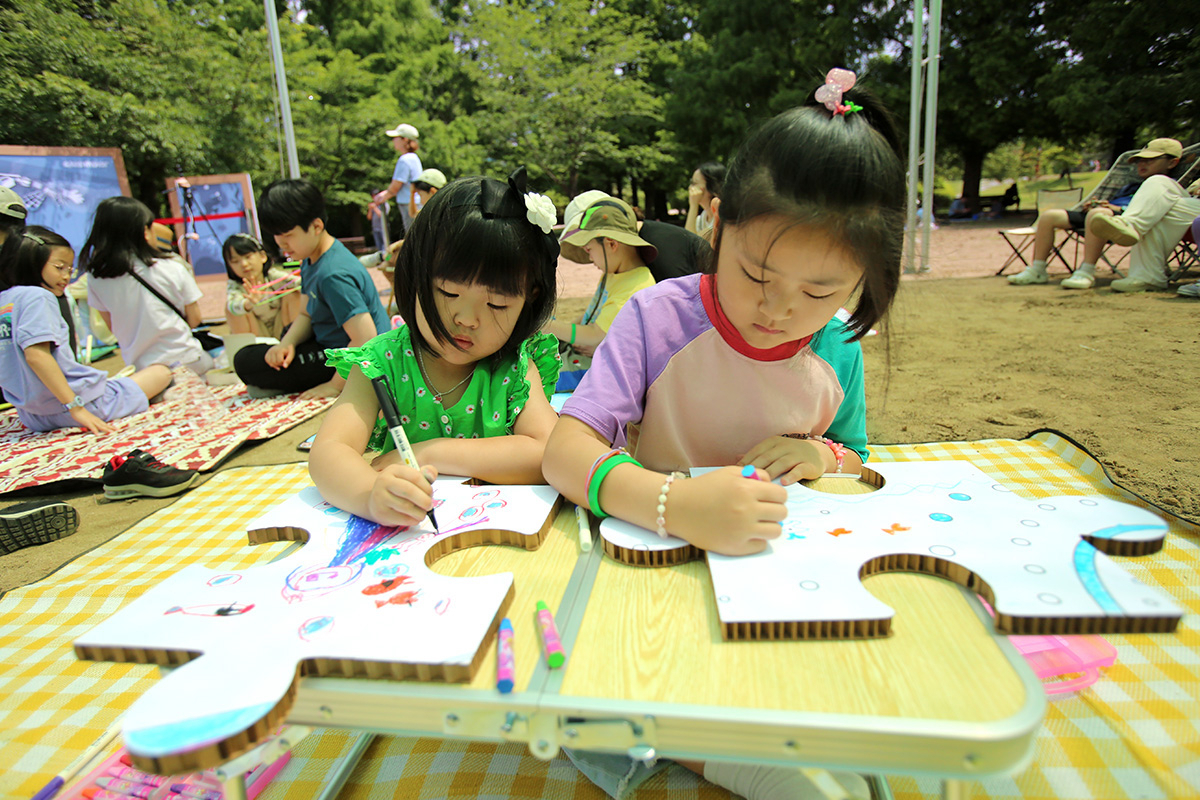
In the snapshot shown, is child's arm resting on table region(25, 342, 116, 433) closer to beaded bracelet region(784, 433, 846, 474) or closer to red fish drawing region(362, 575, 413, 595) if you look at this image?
red fish drawing region(362, 575, 413, 595)

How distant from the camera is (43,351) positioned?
12.6 ft

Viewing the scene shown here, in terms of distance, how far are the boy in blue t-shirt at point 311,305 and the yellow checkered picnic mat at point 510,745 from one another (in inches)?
67.8

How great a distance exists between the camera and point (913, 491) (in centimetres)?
109

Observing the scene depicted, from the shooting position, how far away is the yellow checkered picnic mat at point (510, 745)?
3.91ft

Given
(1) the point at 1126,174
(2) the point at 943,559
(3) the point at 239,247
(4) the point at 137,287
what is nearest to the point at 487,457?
(2) the point at 943,559

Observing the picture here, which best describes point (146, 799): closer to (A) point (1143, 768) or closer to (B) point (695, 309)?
(B) point (695, 309)

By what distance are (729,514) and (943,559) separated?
0.27m

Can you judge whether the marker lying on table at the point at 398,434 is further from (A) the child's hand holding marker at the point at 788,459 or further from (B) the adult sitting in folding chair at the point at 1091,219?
(B) the adult sitting in folding chair at the point at 1091,219

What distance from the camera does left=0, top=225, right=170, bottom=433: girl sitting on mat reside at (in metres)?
3.79

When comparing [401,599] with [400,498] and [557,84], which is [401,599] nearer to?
[400,498]

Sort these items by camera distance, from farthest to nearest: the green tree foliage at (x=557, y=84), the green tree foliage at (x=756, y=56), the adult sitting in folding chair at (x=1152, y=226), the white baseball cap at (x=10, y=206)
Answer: the green tree foliage at (x=557, y=84), the green tree foliage at (x=756, y=56), the adult sitting in folding chair at (x=1152, y=226), the white baseball cap at (x=10, y=206)

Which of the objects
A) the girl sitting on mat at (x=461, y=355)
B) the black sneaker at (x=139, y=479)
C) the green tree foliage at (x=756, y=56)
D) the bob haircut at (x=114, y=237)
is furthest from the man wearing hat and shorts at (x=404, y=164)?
the green tree foliage at (x=756, y=56)

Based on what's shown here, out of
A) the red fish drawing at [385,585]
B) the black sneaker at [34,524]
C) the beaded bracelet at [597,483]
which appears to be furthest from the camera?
the black sneaker at [34,524]

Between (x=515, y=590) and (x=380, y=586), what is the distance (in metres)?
0.17
